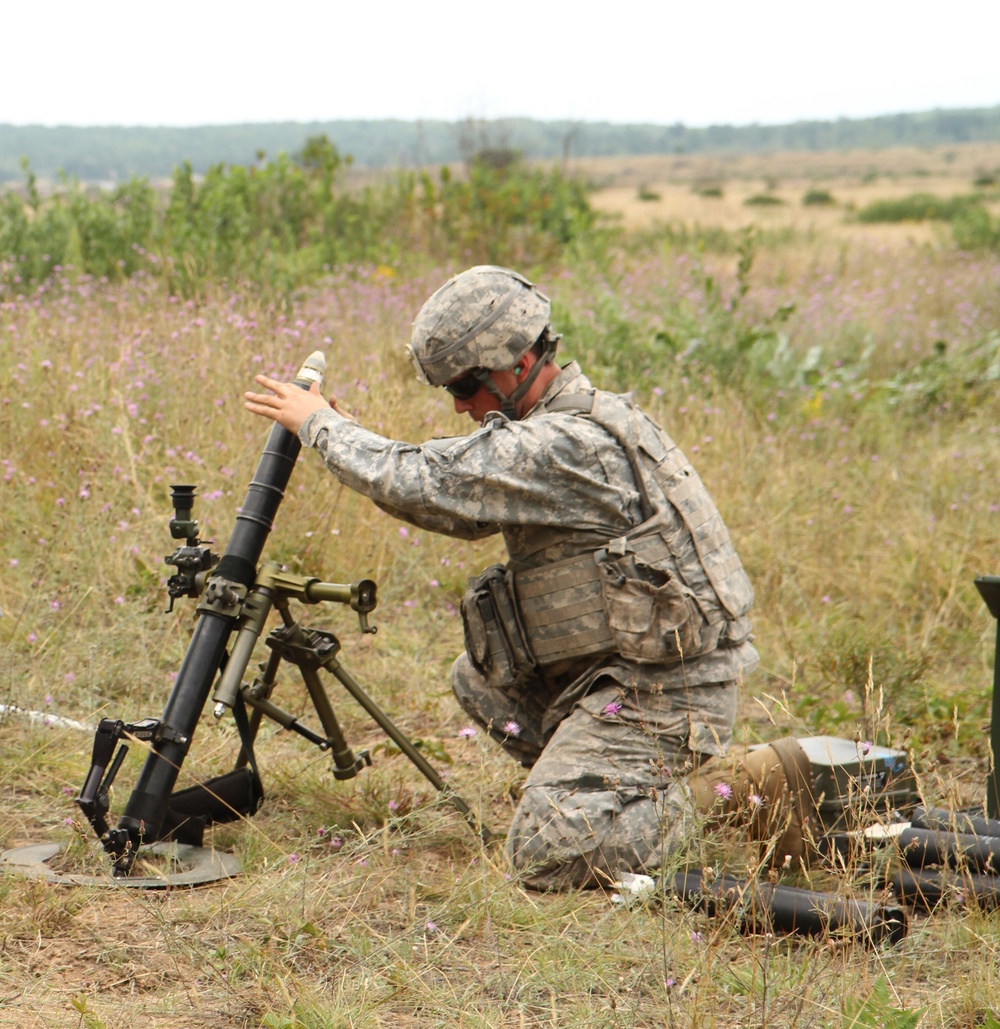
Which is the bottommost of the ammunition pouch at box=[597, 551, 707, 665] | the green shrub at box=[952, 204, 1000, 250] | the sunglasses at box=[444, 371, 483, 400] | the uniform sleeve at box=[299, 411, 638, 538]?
the ammunition pouch at box=[597, 551, 707, 665]

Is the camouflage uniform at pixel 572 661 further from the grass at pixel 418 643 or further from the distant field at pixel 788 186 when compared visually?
the distant field at pixel 788 186

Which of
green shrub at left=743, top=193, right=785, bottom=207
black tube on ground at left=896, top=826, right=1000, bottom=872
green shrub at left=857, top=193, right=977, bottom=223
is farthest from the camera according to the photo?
green shrub at left=743, top=193, right=785, bottom=207

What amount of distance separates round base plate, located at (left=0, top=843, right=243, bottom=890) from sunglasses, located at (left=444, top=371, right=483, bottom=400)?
1518 mm

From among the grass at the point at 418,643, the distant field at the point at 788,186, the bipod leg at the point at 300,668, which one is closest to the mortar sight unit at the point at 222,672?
the bipod leg at the point at 300,668

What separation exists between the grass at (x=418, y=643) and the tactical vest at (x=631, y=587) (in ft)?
1.30

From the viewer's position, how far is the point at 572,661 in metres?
3.77

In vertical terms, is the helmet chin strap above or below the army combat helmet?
below

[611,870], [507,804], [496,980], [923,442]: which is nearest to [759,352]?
[923,442]

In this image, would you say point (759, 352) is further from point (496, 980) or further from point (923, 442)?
point (496, 980)

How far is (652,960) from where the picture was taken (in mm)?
2596

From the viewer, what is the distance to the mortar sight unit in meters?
3.17

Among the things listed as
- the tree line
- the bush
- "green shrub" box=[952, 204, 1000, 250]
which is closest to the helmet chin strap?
the bush

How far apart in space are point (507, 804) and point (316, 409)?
1.60 metres

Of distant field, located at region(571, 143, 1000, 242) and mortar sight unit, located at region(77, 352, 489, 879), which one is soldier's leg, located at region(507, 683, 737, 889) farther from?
distant field, located at region(571, 143, 1000, 242)
